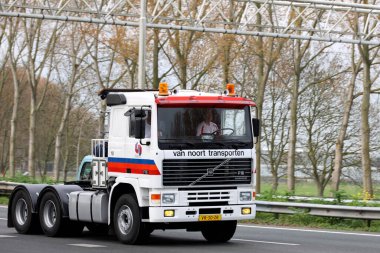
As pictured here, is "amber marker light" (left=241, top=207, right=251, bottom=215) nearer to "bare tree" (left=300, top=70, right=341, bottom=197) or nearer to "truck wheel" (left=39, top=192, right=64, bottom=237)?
"truck wheel" (left=39, top=192, right=64, bottom=237)

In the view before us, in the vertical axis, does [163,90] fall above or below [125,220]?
above

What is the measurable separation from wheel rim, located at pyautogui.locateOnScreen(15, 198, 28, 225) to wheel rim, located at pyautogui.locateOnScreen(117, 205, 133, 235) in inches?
125

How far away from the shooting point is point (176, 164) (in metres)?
16.3

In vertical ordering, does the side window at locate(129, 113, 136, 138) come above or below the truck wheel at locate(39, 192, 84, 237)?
above

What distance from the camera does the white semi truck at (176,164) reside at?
16.3m

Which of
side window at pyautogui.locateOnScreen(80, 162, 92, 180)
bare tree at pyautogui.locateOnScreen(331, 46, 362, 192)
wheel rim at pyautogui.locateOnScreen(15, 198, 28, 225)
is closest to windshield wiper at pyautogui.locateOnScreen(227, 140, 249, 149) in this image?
side window at pyautogui.locateOnScreen(80, 162, 92, 180)

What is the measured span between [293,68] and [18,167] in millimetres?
52927

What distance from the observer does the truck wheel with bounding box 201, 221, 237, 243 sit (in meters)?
17.6

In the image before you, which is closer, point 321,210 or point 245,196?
point 245,196

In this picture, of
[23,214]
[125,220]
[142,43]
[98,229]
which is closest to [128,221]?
[125,220]

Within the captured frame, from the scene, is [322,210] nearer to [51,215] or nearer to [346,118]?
[51,215]

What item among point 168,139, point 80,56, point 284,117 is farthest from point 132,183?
point 284,117

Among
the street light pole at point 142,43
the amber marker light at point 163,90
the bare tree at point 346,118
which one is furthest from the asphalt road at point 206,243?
the bare tree at point 346,118

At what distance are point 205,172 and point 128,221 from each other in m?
1.57
